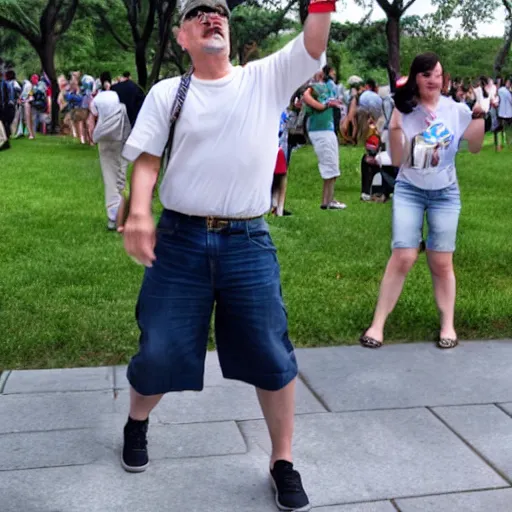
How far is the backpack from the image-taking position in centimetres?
2719

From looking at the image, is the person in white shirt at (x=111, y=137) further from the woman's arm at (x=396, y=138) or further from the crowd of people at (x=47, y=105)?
the crowd of people at (x=47, y=105)

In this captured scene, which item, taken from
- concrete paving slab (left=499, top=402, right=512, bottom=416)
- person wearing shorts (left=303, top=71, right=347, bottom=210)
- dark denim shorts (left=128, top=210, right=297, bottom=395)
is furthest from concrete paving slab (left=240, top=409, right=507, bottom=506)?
person wearing shorts (left=303, top=71, right=347, bottom=210)

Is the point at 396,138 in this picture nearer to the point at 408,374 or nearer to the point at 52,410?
the point at 408,374

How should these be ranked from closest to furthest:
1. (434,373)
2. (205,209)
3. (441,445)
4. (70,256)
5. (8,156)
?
(205,209), (441,445), (434,373), (70,256), (8,156)

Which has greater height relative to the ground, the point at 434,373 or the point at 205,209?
the point at 205,209

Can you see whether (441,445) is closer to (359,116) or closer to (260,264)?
(260,264)

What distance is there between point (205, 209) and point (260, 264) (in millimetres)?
298

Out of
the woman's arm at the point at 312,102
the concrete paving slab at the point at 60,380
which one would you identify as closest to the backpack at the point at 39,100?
the woman's arm at the point at 312,102

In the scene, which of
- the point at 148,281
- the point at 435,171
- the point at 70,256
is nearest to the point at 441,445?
the point at 148,281

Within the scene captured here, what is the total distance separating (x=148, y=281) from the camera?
3416 mm

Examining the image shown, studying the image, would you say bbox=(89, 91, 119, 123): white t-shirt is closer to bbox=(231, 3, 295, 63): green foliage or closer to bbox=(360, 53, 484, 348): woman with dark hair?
bbox=(360, 53, 484, 348): woman with dark hair

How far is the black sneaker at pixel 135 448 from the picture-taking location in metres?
3.62

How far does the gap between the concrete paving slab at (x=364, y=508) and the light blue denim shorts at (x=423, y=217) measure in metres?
2.38

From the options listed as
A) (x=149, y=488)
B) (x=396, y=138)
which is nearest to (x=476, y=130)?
(x=396, y=138)
